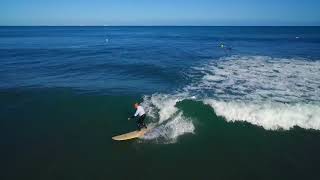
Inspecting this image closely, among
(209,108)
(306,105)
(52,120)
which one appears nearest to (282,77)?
(306,105)

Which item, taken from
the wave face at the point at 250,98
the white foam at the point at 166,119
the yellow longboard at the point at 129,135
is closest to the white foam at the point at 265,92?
the wave face at the point at 250,98

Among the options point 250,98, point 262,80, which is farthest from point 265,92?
point 262,80

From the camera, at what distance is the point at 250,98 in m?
23.8

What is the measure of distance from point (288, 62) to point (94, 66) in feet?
87.9

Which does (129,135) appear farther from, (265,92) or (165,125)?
(265,92)

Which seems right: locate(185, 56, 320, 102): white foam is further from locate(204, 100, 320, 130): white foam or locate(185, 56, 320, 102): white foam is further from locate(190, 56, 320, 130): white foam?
locate(204, 100, 320, 130): white foam

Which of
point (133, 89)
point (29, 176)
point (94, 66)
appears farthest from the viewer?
point (94, 66)

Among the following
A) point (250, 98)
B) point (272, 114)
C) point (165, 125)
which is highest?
point (250, 98)

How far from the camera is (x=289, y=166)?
14.4m

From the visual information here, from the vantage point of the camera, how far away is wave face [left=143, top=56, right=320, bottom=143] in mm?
19609

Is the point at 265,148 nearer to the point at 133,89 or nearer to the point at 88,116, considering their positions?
the point at 88,116

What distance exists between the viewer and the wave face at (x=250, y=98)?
19609 millimetres

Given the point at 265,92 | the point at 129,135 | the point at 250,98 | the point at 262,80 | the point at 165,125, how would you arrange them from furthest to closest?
the point at 262,80 < the point at 265,92 < the point at 250,98 < the point at 165,125 < the point at 129,135

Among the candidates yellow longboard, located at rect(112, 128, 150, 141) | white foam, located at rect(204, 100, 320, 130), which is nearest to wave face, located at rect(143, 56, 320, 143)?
white foam, located at rect(204, 100, 320, 130)
